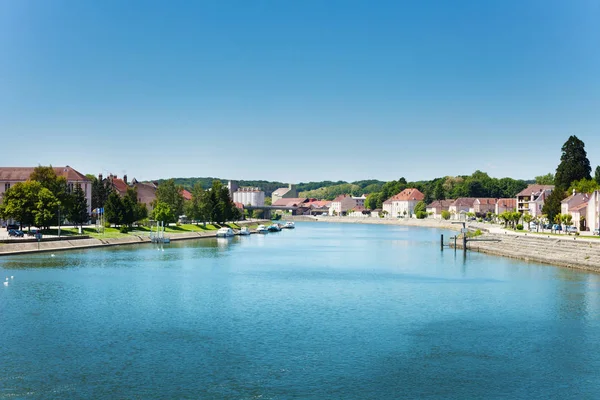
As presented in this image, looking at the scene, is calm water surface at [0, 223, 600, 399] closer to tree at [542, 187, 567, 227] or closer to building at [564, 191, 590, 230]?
building at [564, 191, 590, 230]

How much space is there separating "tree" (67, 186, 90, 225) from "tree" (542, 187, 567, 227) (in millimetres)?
87334

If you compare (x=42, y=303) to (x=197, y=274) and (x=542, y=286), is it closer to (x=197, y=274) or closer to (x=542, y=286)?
(x=197, y=274)

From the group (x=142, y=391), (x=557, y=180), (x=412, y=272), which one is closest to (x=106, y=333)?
(x=142, y=391)

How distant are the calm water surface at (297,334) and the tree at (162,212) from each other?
2157 inches

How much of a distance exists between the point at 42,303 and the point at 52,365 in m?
16.8

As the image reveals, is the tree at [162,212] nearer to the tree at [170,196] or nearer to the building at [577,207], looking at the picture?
the tree at [170,196]

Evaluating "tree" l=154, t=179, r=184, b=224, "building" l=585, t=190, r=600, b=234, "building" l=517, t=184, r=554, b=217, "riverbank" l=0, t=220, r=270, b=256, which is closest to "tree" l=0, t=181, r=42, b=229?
"riverbank" l=0, t=220, r=270, b=256

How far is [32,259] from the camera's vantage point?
71.1 metres

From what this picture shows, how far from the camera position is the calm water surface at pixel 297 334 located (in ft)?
84.0

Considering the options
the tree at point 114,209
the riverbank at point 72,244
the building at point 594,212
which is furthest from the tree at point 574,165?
the tree at point 114,209

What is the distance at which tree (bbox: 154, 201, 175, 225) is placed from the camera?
390 ft

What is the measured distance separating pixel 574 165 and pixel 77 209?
99759 mm

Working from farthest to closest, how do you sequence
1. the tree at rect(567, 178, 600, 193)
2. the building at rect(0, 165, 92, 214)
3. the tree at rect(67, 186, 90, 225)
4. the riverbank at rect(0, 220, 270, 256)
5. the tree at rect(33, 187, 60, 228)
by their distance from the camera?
the building at rect(0, 165, 92, 214), the tree at rect(567, 178, 600, 193), the tree at rect(67, 186, 90, 225), the tree at rect(33, 187, 60, 228), the riverbank at rect(0, 220, 270, 256)

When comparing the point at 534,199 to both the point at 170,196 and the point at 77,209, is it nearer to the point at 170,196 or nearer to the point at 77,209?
the point at 170,196
